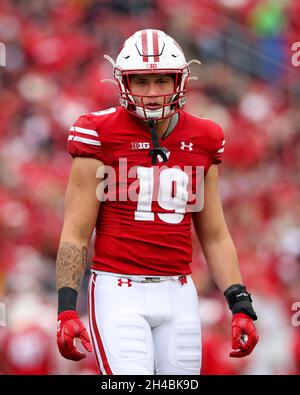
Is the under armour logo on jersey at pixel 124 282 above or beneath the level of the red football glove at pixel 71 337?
above

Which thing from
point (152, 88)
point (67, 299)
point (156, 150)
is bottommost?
point (67, 299)

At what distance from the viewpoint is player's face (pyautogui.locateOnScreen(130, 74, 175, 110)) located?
3.80 m

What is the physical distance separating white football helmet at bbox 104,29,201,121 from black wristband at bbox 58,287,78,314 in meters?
0.69

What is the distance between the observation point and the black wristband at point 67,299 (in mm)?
3652

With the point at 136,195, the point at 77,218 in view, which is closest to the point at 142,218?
the point at 136,195

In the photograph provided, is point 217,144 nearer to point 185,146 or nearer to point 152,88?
point 185,146

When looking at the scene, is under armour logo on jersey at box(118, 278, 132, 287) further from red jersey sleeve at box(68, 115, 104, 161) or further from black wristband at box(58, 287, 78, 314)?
red jersey sleeve at box(68, 115, 104, 161)

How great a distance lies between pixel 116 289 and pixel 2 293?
3354mm

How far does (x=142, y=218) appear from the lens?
12.4ft

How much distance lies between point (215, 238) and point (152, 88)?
25.1 inches

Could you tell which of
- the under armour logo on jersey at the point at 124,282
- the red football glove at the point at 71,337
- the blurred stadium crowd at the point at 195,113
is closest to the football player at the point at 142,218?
the under armour logo on jersey at the point at 124,282

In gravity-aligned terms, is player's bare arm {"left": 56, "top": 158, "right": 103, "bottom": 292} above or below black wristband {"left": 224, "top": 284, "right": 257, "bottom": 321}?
above

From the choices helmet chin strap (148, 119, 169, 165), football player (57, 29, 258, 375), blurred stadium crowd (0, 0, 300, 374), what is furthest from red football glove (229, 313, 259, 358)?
blurred stadium crowd (0, 0, 300, 374)

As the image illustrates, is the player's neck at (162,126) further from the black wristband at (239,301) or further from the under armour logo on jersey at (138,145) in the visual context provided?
the black wristband at (239,301)
